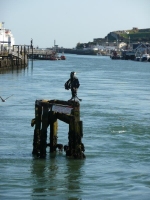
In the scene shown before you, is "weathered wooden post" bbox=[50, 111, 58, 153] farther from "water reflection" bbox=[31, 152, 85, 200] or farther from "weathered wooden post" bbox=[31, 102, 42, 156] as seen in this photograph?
"weathered wooden post" bbox=[31, 102, 42, 156]

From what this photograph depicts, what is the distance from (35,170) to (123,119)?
39.6ft

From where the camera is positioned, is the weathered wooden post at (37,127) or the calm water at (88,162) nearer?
the calm water at (88,162)

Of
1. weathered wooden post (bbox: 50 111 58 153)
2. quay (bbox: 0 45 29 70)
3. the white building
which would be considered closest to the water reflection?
weathered wooden post (bbox: 50 111 58 153)

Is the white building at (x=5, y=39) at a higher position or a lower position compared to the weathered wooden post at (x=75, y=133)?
higher

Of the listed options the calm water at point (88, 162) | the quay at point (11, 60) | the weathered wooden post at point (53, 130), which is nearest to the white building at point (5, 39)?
the quay at point (11, 60)

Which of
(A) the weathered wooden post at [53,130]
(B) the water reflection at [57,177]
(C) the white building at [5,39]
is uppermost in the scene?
(C) the white building at [5,39]

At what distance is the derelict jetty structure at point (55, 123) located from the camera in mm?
18984

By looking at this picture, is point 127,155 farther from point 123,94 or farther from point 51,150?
point 123,94

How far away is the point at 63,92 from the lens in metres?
47.3

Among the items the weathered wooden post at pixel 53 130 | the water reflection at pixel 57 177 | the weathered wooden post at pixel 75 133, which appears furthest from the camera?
the weathered wooden post at pixel 53 130

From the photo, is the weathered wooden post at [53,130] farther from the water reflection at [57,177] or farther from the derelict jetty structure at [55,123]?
the water reflection at [57,177]

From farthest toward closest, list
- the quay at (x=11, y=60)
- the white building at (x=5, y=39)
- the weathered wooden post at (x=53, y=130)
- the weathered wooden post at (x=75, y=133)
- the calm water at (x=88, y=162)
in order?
1. the white building at (x=5, y=39)
2. the quay at (x=11, y=60)
3. the weathered wooden post at (x=53, y=130)
4. the weathered wooden post at (x=75, y=133)
5. the calm water at (x=88, y=162)

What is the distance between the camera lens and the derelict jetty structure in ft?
62.3

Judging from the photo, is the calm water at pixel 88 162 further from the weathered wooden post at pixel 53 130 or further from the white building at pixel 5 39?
the white building at pixel 5 39
